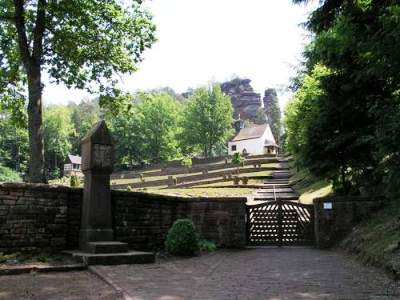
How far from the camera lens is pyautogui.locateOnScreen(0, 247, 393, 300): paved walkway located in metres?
A: 6.97

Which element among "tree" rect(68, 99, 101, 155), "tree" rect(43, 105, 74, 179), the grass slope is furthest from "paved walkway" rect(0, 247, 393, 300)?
"tree" rect(43, 105, 74, 179)

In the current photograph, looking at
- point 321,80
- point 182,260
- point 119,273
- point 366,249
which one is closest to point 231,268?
point 182,260

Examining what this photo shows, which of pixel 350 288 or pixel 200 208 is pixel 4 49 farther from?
pixel 350 288

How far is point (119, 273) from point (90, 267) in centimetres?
108

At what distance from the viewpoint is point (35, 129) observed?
52.4 ft

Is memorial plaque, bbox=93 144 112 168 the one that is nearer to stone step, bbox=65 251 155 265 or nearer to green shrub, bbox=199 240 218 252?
stone step, bbox=65 251 155 265

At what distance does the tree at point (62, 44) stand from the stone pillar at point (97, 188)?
4.57 m

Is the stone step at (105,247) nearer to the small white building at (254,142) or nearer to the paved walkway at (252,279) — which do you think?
the paved walkway at (252,279)

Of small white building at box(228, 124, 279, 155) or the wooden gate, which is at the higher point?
small white building at box(228, 124, 279, 155)

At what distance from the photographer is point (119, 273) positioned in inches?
348

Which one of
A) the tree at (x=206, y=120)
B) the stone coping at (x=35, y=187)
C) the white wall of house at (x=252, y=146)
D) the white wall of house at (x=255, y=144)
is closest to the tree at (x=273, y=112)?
Answer: the white wall of house at (x=255, y=144)

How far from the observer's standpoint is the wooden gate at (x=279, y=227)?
16141 mm

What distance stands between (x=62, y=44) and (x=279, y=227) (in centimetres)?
1048

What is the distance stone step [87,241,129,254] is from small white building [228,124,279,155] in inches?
3296
